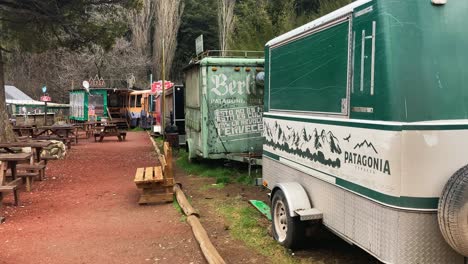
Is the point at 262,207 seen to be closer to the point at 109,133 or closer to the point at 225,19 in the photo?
the point at 109,133

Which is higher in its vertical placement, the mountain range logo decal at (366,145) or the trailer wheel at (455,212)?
the mountain range logo decal at (366,145)

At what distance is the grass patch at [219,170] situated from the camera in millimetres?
9602

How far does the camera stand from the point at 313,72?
467cm

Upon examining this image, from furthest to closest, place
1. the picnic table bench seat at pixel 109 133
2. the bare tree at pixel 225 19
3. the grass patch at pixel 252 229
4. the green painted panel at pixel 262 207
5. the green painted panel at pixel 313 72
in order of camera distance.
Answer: the bare tree at pixel 225 19 < the picnic table bench seat at pixel 109 133 < the green painted panel at pixel 262 207 < the grass patch at pixel 252 229 < the green painted panel at pixel 313 72

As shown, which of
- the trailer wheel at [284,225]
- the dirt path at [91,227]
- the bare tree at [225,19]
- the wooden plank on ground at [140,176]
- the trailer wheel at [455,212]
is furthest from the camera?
the bare tree at [225,19]

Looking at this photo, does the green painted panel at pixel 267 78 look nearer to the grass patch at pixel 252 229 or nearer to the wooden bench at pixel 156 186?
the grass patch at pixel 252 229

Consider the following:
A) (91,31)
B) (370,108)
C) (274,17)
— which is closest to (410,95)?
(370,108)

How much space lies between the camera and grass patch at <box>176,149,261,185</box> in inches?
378

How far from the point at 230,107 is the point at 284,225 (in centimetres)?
493

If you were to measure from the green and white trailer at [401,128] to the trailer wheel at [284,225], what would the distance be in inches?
29.7

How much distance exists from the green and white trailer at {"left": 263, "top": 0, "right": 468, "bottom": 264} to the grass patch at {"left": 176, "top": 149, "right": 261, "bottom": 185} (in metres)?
5.45

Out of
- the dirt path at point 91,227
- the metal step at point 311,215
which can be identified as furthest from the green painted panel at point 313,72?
the dirt path at point 91,227

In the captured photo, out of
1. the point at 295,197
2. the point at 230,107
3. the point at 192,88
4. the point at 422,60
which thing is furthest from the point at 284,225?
the point at 192,88

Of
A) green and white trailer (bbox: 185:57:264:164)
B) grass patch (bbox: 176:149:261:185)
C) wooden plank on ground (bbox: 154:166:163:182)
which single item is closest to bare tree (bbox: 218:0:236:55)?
grass patch (bbox: 176:149:261:185)
